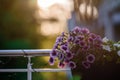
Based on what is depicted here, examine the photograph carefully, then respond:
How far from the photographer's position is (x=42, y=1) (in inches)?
113

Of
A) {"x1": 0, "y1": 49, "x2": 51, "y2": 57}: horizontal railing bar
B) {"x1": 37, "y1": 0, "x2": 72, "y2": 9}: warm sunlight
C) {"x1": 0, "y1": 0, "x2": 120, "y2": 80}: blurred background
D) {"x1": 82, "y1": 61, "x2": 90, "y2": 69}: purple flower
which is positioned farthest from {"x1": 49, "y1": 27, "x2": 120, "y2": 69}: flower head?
{"x1": 37, "y1": 0, "x2": 72, "y2": 9}: warm sunlight

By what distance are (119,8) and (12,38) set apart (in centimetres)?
146

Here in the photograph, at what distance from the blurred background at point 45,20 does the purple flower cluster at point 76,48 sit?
811 millimetres

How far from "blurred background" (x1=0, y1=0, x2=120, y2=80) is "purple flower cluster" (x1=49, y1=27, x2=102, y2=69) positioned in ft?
2.66

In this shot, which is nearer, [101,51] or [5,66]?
[101,51]

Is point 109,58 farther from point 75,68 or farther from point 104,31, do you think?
point 104,31

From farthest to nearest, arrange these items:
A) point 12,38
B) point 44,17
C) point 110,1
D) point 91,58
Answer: point 110,1 → point 44,17 → point 12,38 → point 91,58

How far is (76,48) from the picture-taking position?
6.07 ft

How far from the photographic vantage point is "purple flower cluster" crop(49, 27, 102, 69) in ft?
5.94

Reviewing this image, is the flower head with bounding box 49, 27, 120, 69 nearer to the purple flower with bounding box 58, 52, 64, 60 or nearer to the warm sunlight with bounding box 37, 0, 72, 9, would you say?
the purple flower with bounding box 58, 52, 64, 60

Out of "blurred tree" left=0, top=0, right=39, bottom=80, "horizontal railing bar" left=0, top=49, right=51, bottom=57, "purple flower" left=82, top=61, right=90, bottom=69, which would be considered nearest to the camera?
"purple flower" left=82, top=61, right=90, bottom=69

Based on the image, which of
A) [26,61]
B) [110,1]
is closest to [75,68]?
[26,61]

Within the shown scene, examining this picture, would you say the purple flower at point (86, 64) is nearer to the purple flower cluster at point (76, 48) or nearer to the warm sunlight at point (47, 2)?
the purple flower cluster at point (76, 48)

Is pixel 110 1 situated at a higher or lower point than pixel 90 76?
higher
